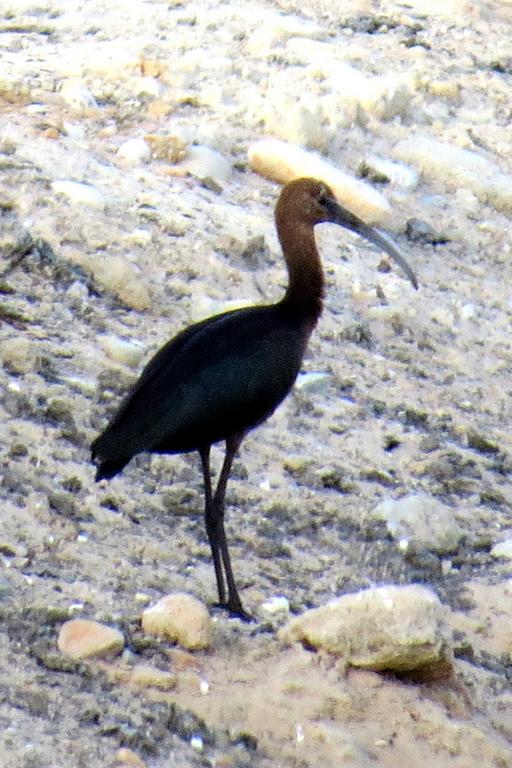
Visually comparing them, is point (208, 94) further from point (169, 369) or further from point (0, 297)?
point (169, 369)

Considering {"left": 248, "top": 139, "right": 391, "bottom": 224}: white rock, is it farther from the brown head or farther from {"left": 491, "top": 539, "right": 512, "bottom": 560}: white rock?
{"left": 491, "top": 539, "right": 512, "bottom": 560}: white rock

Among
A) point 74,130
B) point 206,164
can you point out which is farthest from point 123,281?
point 74,130

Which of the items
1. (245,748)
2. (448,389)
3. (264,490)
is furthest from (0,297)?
(245,748)

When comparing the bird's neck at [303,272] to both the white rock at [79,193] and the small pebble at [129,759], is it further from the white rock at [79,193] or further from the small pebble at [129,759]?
the small pebble at [129,759]

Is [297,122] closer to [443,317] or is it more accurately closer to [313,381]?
[443,317]

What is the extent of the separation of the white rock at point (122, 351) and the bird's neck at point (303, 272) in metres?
1.01

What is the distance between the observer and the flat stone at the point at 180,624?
18.6 ft

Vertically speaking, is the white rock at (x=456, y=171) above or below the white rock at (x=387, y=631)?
below

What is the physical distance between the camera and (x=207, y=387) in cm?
614

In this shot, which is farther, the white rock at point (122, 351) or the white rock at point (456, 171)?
the white rock at point (456, 171)

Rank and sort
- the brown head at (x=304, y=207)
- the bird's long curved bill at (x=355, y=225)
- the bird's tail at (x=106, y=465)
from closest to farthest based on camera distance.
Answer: the bird's tail at (x=106, y=465) < the brown head at (x=304, y=207) < the bird's long curved bill at (x=355, y=225)

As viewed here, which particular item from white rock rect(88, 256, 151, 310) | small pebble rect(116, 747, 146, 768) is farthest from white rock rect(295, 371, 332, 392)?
small pebble rect(116, 747, 146, 768)

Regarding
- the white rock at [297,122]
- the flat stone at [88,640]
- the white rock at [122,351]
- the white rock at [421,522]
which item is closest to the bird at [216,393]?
the flat stone at [88,640]

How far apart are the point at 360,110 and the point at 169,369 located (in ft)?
15.0
